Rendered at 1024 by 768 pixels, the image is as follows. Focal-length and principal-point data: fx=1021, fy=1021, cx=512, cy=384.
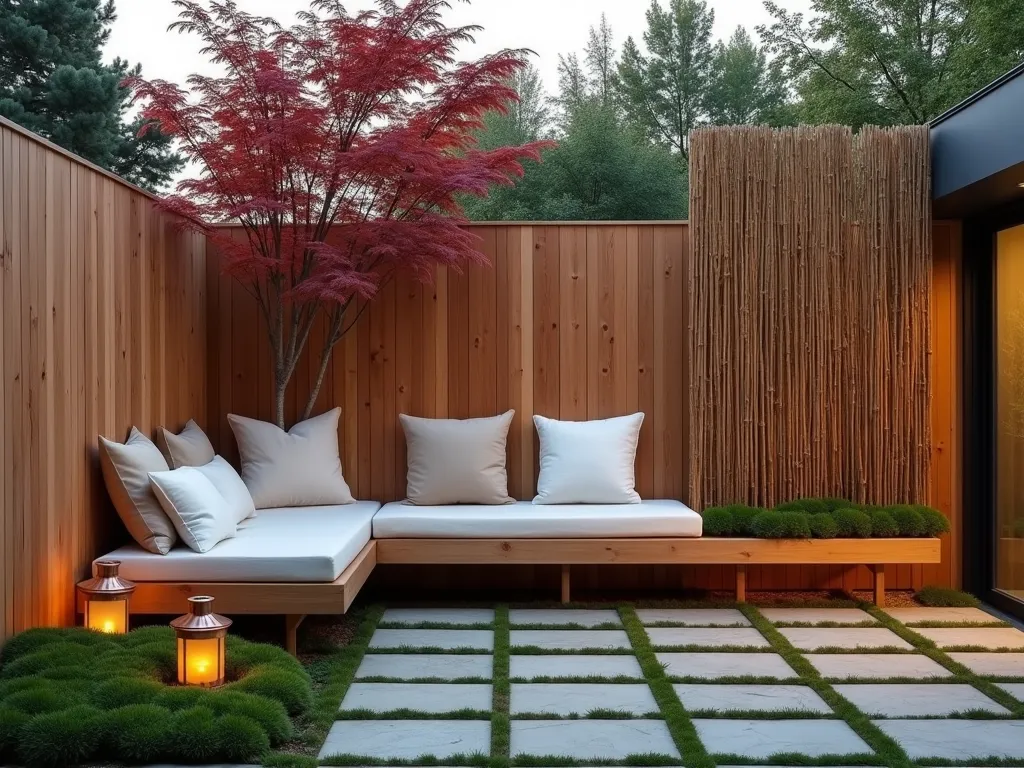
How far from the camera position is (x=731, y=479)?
5.38m

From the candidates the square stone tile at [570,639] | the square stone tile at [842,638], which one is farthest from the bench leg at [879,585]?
the square stone tile at [570,639]

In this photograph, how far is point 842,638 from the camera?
4.50 meters

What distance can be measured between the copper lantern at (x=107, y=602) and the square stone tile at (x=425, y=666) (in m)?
0.92

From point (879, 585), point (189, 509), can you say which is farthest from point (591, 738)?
point (879, 585)

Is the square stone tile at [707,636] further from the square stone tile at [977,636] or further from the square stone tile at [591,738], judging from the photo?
the square stone tile at [591,738]

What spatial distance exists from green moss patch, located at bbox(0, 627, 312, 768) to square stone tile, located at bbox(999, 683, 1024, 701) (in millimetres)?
2475

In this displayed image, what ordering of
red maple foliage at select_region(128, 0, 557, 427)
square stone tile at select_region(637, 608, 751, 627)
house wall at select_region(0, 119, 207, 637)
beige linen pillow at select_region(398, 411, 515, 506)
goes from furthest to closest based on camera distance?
beige linen pillow at select_region(398, 411, 515, 506) → red maple foliage at select_region(128, 0, 557, 427) → square stone tile at select_region(637, 608, 751, 627) → house wall at select_region(0, 119, 207, 637)

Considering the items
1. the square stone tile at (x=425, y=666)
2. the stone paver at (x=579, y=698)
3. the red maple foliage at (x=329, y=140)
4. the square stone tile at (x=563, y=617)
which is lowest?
the square stone tile at (x=563, y=617)

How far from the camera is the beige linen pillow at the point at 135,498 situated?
418 centimetres

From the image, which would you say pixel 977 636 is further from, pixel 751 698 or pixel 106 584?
pixel 106 584

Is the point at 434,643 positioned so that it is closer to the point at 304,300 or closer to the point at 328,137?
the point at 304,300

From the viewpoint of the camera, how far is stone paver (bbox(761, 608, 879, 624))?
482cm

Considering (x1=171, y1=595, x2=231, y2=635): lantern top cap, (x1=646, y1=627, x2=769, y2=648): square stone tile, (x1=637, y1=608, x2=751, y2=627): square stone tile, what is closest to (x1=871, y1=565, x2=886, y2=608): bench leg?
(x1=637, y1=608, x2=751, y2=627): square stone tile

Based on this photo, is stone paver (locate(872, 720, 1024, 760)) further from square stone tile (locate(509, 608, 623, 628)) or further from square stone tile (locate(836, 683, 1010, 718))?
square stone tile (locate(509, 608, 623, 628))
